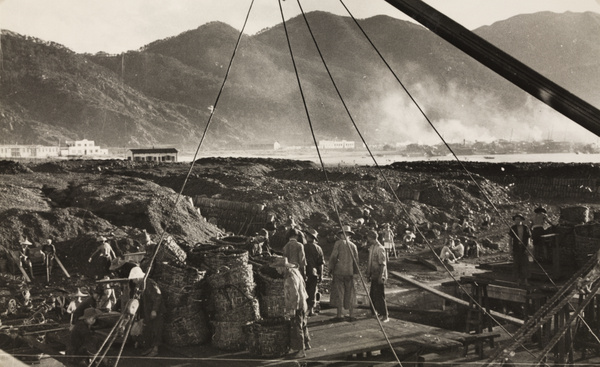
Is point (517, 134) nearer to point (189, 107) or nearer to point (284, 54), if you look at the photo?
point (284, 54)

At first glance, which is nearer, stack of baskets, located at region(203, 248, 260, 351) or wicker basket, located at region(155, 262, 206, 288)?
stack of baskets, located at region(203, 248, 260, 351)

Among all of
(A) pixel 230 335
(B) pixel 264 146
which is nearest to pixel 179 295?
(A) pixel 230 335

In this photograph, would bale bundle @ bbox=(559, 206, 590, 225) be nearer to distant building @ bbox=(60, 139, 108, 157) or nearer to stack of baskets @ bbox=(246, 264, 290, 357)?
stack of baskets @ bbox=(246, 264, 290, 357)

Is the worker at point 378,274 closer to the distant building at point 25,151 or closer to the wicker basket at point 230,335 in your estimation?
the wicker basket at point 230,335

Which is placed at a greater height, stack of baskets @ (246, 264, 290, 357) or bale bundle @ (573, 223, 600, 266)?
bale bundle @ (573, 223, 600, 266)

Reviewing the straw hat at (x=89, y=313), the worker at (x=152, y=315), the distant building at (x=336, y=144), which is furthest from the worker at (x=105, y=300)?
the distant building at (x=336, y=144)

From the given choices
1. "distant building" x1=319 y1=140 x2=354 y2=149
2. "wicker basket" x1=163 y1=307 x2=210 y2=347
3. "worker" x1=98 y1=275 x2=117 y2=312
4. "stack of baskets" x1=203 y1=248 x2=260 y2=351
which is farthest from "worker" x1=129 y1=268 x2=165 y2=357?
"distant building" x1=319 y1=140 x2=354 y2=149

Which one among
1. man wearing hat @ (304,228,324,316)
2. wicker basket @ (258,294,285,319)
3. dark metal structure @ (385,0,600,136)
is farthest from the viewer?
man wearing hat @ (304,228,324,316)
